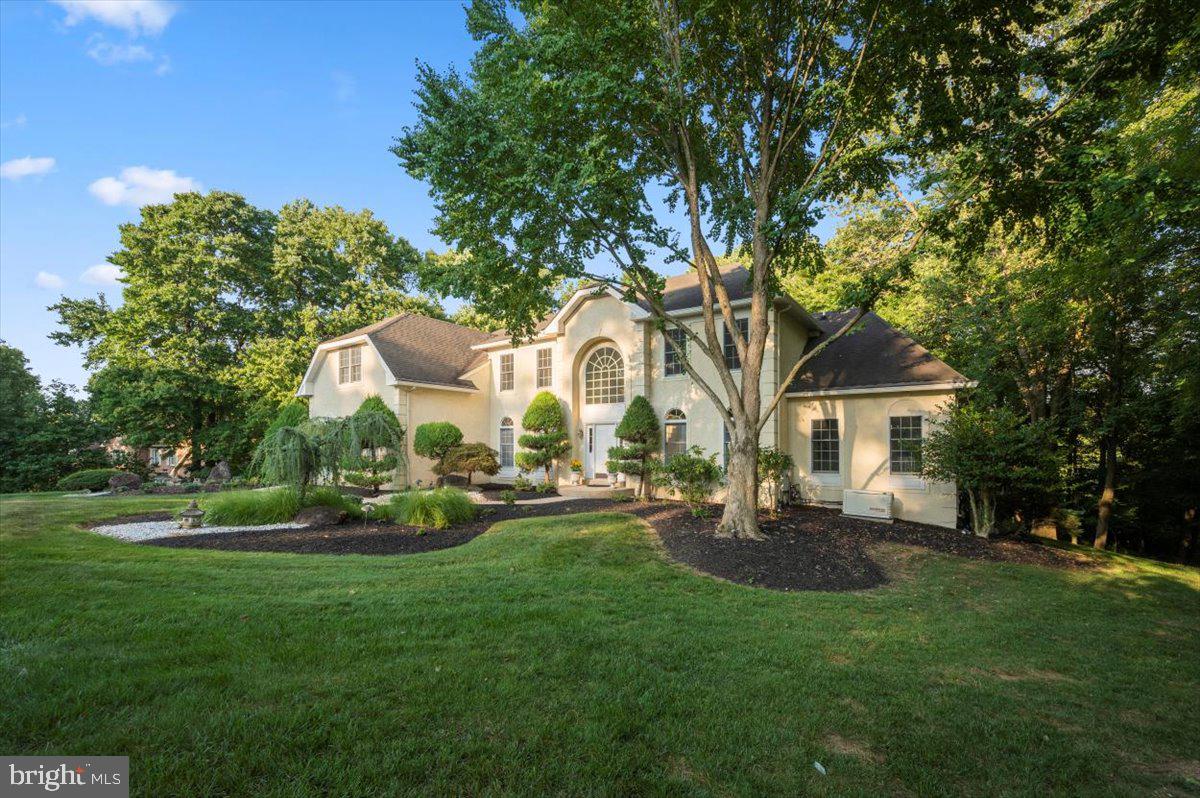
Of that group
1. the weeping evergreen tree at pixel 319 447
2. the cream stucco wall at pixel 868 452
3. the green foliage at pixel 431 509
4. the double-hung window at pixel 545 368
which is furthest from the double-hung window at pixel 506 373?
the cream stucco wall at pixel 868 452

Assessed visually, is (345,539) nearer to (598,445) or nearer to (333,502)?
(333,502)

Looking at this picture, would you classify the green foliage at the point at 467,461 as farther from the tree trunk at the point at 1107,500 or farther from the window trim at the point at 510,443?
the tree trunk at the point at 1107,500

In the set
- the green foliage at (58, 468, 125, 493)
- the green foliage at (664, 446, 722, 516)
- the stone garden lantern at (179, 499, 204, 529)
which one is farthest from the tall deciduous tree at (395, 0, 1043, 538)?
the green foliage at (58, 468, 125, 493)

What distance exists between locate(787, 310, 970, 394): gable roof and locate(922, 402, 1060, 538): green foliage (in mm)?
1378

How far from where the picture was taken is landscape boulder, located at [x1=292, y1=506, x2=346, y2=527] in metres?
11.1

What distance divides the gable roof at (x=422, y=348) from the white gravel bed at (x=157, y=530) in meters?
8.24

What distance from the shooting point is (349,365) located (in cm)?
2070

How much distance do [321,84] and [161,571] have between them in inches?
358

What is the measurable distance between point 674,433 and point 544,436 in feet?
15.1

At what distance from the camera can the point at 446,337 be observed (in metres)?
23.0

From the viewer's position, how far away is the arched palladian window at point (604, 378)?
1739 centimetres

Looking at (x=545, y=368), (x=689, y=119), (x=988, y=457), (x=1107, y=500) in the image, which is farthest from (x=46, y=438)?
(x=1107, y=500)

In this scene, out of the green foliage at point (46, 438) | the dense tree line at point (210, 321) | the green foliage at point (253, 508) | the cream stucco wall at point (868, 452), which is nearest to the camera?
the green foliage at point (253, 508)

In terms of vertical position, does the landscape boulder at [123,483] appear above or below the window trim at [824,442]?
below
